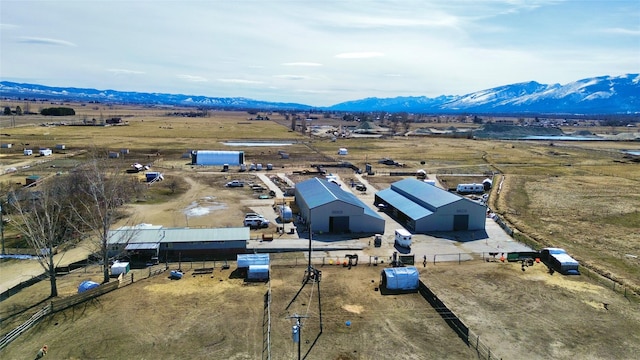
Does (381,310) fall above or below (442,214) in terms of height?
below

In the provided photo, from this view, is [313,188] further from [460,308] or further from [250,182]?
[460,308]

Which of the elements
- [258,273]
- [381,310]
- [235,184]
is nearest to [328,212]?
[258,273]

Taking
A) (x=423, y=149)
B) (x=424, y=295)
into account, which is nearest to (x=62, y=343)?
(x=424, y=295)

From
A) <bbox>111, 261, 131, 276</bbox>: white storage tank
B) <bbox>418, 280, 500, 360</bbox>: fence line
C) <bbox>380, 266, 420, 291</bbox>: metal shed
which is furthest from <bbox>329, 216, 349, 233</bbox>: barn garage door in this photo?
<bbox>111, 261, 131, 276</bbox>: white storage tank

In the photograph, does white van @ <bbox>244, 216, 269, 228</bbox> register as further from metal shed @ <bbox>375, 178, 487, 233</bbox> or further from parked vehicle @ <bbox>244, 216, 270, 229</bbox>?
metal shed @ <bbox>375, 178, 487, 233</bbox>

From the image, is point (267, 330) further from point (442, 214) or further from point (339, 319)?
point (442, 214)

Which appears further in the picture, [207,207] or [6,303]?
[207,207]
